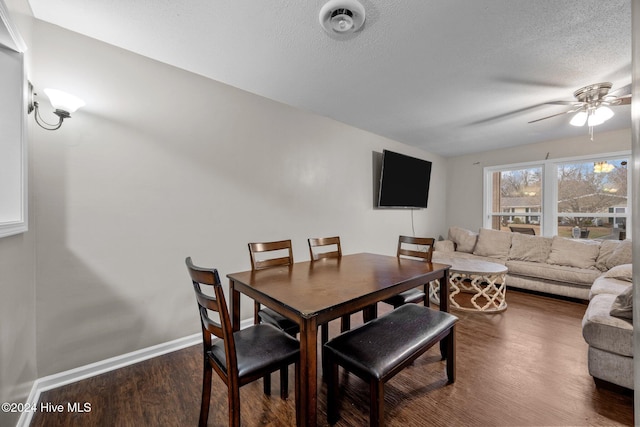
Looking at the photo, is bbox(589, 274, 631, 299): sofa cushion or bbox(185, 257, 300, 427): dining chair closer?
bbox(185, 257, 300, 427): dining chair

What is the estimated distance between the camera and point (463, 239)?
4590mm

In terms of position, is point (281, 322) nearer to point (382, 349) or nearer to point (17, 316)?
point (382, 349)

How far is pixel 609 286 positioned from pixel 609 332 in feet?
4.20

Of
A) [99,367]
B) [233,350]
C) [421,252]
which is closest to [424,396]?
[421,252]

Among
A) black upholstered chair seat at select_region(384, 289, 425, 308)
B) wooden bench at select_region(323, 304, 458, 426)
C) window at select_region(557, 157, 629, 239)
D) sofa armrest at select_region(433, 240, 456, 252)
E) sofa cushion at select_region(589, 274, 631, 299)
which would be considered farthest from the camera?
sofa armrest at select_region(433, 240, 456, 252)

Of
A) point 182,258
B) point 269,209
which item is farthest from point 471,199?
point 182,258

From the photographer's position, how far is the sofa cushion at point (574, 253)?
132 inches

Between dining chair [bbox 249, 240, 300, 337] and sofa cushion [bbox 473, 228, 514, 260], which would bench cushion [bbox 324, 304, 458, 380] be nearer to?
dining chair [bbox 249, 240, 300, 337]

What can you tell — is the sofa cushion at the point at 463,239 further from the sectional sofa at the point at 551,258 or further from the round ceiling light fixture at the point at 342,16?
the round ceiling light fixture at the point at 342,16

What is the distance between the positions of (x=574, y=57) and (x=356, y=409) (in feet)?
9.77

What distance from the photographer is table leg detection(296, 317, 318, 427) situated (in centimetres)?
108

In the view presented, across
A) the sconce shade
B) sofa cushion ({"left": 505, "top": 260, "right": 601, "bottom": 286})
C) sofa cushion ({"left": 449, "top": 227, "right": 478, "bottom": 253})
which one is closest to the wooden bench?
the sconce shade

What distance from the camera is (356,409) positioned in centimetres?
150

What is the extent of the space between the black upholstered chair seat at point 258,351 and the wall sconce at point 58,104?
172 cm
